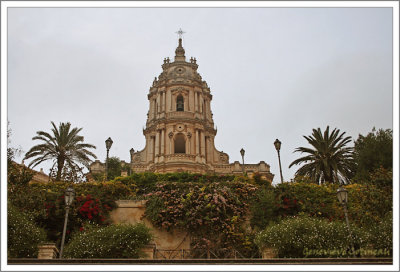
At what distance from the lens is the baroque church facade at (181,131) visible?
1667 inches

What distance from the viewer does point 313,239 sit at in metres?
15.7

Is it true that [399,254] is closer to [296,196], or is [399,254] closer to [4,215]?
[296,196]

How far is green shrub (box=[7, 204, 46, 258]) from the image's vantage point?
51.0 feet

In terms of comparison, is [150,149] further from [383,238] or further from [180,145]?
[383,238]

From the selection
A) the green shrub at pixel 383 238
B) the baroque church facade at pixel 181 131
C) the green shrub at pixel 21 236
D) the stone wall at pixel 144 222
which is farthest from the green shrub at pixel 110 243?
the baroque church facade at pixel 181 131

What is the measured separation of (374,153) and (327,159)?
3568 mm

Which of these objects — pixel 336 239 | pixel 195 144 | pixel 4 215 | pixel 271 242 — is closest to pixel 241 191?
pixel 271 242

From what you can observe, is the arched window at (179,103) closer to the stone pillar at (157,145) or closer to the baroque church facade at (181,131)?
the baroque church facade at (181,131)

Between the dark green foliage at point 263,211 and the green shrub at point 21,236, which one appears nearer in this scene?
the green shrub at point 21,236

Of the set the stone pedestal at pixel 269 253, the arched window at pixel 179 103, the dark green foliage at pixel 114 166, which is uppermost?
the arched window at pixel 179 103

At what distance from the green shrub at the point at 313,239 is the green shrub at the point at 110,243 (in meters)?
5.52

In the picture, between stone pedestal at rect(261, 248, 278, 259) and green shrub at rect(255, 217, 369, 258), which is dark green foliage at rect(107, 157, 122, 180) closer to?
stone pedestal at rect(261, 248, 278, 259)

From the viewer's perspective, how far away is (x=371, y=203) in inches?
758

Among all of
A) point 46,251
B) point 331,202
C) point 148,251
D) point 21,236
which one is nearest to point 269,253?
point 148,251
